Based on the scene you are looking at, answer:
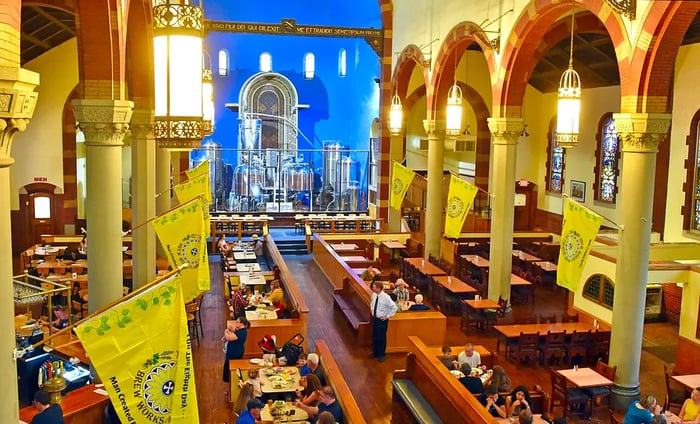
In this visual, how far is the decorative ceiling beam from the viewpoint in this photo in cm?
1054

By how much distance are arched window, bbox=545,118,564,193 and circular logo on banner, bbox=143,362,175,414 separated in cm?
2118

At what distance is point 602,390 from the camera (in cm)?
1133

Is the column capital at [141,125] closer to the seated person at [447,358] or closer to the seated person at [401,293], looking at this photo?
the seated person at [401,293]

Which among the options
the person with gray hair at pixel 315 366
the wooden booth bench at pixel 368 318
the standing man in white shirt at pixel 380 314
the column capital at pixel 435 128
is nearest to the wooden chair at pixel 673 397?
the wooden booth bench at pixel 368 318

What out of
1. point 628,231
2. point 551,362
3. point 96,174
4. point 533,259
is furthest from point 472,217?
point 96,174

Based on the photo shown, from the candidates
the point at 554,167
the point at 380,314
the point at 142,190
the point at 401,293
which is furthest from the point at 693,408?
the point at 554,167

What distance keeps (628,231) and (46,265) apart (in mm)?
15125

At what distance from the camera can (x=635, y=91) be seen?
35.3ft

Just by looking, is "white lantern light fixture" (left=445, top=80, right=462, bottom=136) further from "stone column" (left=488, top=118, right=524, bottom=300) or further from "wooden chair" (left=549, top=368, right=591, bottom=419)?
"wooden chair" (left=549, top=368, right=591, bottom=419)

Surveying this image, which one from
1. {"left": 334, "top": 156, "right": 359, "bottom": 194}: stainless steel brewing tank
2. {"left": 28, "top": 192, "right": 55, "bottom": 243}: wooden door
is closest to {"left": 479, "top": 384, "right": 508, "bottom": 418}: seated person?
{"left": 28, "top": 192, "right": 55, "bottom": 243}: wooden door

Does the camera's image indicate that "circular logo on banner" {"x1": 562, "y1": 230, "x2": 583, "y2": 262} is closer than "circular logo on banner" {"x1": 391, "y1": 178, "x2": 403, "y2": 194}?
Yes

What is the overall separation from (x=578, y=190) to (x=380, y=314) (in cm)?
1339

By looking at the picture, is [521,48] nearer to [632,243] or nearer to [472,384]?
[632,243]

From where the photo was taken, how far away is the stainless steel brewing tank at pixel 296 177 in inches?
1348
